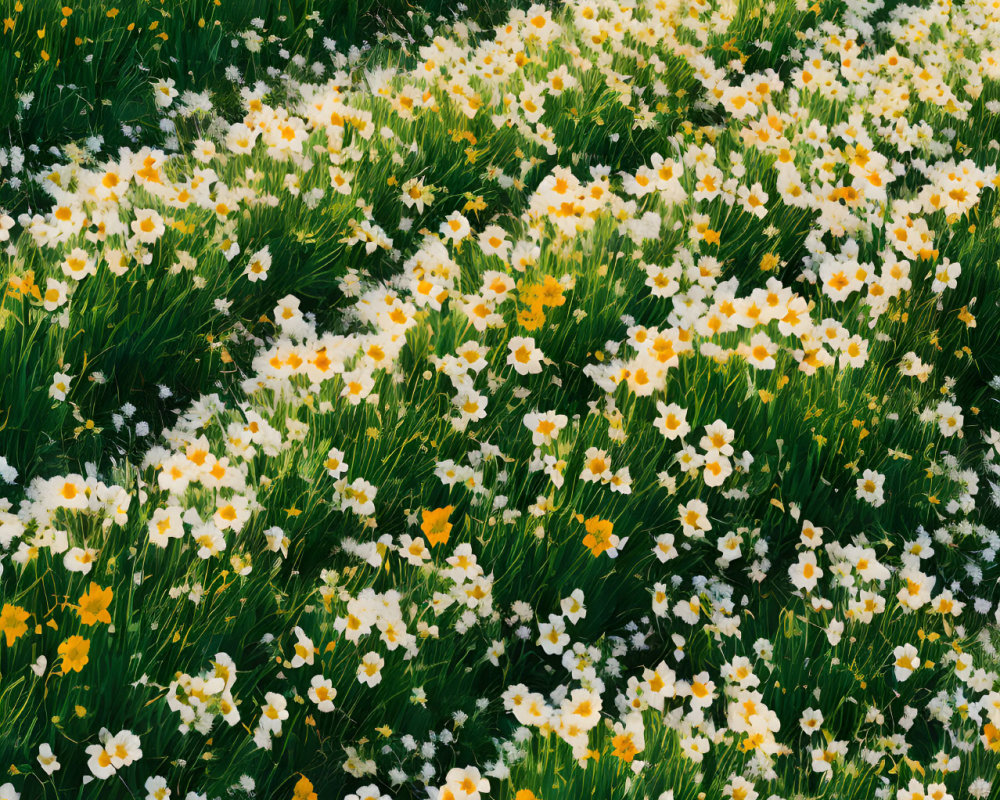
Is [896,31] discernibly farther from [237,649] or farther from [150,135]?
[237,649]

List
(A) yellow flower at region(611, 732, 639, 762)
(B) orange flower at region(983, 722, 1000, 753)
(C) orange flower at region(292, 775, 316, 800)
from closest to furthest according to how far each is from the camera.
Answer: (C) orange flower at region(292, 775, 316, 800)
(A) yellow flower at region(611, 732, 639, 762)
(B) orange flower at region(983, 722, 1000, 753)

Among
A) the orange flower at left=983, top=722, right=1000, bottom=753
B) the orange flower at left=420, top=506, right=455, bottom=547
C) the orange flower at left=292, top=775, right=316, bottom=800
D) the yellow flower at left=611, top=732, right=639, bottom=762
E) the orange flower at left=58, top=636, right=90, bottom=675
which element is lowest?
the orange flower at left=292, top=775, right=316, bottom=800

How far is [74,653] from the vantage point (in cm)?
259

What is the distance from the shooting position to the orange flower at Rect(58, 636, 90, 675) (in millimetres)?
2574

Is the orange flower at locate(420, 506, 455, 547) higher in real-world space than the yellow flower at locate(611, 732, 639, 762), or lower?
higher

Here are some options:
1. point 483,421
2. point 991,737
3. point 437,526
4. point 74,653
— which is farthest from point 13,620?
point 991,737

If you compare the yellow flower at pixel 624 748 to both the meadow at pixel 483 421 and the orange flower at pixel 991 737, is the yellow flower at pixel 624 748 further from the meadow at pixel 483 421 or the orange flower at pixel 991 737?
the orange flower at pixel 991 737

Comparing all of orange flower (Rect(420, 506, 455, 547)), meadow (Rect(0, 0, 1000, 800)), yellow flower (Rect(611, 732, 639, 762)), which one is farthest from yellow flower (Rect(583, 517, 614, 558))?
yellow flower (Rect(611, 732, 639, 762))

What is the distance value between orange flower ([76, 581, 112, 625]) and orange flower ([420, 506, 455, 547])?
931 mm

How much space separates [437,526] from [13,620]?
1210mm

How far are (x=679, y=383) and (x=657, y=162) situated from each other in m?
1.53

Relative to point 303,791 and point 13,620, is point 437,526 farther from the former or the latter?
point 13,620

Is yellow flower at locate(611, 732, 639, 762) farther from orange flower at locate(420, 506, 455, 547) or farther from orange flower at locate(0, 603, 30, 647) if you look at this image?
orange flower at locate(0, 603, 30, 647)

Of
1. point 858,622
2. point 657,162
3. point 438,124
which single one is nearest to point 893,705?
point 858,622
